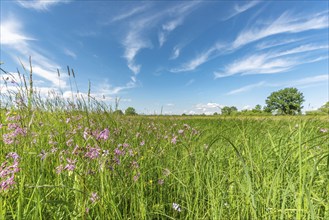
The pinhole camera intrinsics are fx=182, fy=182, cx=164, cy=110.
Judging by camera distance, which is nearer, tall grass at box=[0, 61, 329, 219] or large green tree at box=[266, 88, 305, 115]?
tall grass at box=[0, 61, 329, 219]

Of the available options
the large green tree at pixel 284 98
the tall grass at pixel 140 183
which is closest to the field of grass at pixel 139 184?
the tall grass at pixel 140 183

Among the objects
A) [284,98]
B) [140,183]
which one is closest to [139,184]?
[140,183]

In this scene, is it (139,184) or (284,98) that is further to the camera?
(284,98)

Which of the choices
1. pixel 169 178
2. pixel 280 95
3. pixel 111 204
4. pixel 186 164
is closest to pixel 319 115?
pixel 186 164

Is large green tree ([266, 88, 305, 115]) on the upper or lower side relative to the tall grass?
upper

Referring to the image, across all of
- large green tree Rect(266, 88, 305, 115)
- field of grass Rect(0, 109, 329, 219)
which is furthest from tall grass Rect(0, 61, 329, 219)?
large green tree Rect(266, 88, 305, 115)

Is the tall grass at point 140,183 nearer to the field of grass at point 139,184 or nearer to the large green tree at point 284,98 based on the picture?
the field of grass at point 139,184

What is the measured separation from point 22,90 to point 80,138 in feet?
3.25

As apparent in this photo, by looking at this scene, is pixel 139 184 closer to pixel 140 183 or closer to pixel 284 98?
pixel 140 183

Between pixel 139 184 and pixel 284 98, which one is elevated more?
pixel 284 98

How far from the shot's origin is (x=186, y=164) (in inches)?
101

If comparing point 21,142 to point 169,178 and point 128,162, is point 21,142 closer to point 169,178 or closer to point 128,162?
point 128,162

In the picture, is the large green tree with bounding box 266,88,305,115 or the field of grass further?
the large green tree with bounding box 266,88,305,115

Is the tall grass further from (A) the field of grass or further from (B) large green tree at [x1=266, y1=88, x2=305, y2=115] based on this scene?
(B) large green tree at [x1=266, y1=88, x2=305, y2=115]
